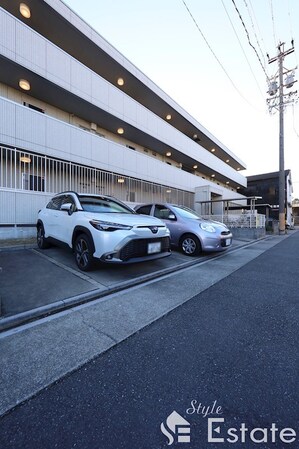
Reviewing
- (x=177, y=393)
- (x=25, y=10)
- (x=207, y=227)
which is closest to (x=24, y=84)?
(x=25, y=10)

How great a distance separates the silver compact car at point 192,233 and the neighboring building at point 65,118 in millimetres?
4768

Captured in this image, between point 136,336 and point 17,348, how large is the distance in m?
1.20

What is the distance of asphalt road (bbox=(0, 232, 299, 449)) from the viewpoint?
51.0 inches

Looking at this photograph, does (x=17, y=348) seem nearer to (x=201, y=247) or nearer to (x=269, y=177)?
(x=201, y=247)

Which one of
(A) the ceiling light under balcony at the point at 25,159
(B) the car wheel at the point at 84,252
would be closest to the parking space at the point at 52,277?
(B) the car wheel at the point at 84,252

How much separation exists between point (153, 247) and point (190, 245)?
2.47 m

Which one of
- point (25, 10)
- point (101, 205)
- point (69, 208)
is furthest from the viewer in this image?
point (25, 10)

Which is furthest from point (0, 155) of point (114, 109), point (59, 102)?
point (114, 109)

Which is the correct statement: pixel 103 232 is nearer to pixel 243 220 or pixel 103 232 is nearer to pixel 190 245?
pixel 190 245

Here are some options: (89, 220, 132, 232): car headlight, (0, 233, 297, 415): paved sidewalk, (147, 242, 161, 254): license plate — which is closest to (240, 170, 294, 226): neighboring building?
(147, 242, 161, 254): license plate

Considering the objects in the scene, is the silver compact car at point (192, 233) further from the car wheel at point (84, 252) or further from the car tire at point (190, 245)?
the car wheel at point (84, 252)

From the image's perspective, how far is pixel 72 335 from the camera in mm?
2350

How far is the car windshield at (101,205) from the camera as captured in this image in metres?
4.73

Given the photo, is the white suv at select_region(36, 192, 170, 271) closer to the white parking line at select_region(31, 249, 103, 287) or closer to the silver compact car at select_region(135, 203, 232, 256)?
the white parking line at select_region(31, 249, 103, 287)
